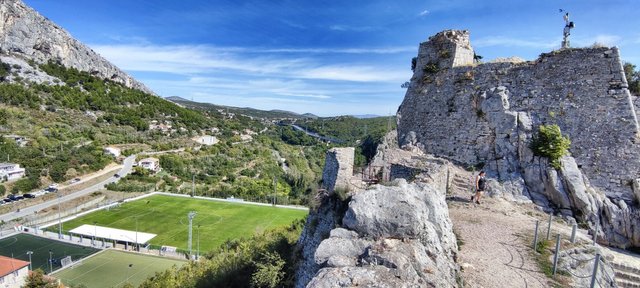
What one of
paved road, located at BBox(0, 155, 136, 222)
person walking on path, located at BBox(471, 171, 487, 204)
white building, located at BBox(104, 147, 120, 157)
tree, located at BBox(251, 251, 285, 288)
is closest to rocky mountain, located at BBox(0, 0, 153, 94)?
white building, located at BBox(104, 147, 120, 157)

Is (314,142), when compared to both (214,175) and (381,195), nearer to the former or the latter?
(214,175)

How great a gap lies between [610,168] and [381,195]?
9881mm

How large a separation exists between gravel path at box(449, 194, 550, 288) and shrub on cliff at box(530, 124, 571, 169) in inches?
84.4

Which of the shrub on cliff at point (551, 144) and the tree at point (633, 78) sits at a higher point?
the tree at point (633, 78)

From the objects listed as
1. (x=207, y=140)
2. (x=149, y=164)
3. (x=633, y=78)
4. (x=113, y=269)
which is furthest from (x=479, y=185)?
(x=207, y=140)

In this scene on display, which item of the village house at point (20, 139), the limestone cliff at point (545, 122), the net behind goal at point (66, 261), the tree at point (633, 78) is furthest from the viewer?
the village house at point (20, 139)

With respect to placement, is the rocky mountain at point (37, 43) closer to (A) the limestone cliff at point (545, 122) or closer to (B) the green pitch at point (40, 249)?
(B) the green pitch at point (40, 249)

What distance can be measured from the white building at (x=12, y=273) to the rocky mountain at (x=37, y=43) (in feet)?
174

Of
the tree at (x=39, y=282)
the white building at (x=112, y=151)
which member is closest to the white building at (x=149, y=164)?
the white building at (x=112, y=151)

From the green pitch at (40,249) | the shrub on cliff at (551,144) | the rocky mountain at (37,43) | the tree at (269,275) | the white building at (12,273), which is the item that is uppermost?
the rocky mountain at (37,43)

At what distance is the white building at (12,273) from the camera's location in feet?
66.8

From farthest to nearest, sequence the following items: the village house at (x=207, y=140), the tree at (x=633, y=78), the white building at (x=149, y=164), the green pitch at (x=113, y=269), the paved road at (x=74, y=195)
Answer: the village house at (x=207, y=140)
the white building at (x=149, y=164)
the paved road at (x=74, y=195)
the green pitch at (x=113, y=269)
the tree at (x=633, y=78)

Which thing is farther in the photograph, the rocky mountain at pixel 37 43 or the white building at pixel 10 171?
the rocky mountain at pixel 37 43

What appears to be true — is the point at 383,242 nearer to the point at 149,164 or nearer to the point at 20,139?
the point at 149,164
